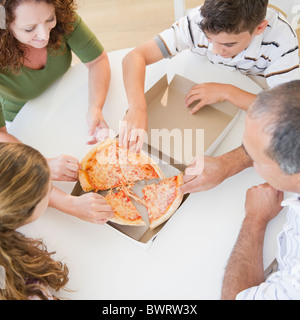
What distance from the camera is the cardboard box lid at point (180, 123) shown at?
46.4 inches

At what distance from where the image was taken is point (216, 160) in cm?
113

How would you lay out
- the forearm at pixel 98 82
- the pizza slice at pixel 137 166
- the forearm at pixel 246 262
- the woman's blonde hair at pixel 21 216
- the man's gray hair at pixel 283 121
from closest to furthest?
the man's gray hair at pixel 283 121, the woman's blonde hair at pixel 21 216, the forearm at pixel 246 262, the pizza slice at pixel 137 166, the forearm at pixel 98 82

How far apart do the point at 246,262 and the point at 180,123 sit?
1.71 ft

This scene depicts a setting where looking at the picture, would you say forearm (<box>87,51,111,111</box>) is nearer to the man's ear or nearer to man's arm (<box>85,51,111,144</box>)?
man's arm (<box>85,51,111,144</box>)

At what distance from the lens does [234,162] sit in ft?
3.71

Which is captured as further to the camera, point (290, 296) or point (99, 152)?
point (99, 152)

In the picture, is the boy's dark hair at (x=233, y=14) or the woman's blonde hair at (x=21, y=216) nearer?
the woman's blonde hair at (x=21, y=216)

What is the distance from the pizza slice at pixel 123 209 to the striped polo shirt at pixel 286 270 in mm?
→ 380

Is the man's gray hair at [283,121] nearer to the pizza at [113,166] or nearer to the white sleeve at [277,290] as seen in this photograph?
the white sleeve at [277,290]

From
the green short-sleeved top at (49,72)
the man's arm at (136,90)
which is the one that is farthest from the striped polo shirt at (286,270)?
the green short-sleeved top at (49,72)

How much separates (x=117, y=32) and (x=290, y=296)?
220 cm

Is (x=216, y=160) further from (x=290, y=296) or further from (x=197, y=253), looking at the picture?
Result: (x=290, y=296)

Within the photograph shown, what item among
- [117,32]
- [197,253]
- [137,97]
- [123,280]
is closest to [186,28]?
[137,97]

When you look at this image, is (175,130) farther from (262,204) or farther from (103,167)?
(262,204)
